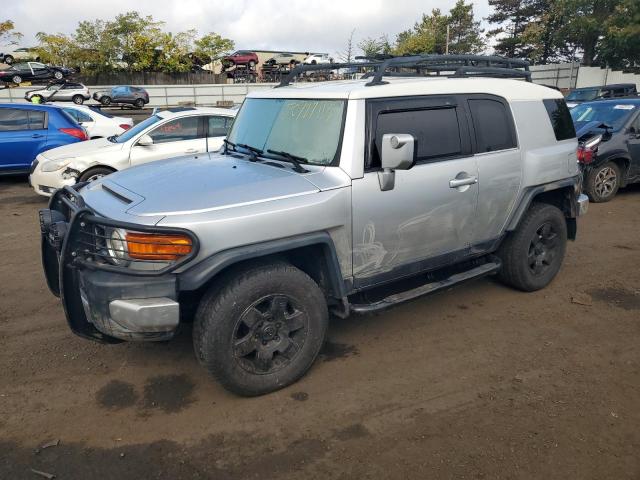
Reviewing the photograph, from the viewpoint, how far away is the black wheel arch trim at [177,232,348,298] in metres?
2.81

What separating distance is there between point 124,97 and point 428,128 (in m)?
30.1

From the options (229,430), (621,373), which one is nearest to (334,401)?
(229,430)

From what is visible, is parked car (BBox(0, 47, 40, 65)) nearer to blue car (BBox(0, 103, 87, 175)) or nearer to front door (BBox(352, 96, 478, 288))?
blue car (BBox(0, 103, 87, 175))

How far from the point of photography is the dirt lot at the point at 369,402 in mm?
2688

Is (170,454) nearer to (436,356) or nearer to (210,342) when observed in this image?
(210,342)

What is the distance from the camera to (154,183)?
11.0ft

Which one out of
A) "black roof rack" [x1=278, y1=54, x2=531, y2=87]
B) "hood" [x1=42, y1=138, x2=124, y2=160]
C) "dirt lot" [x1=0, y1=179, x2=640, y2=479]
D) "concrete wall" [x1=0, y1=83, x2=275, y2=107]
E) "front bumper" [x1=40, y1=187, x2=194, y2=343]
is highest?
"concrete wall" [x1=0, y1=83, x2=275, y2=107]

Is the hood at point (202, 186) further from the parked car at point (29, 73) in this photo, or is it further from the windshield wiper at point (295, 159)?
the parked car at point (29, 73)

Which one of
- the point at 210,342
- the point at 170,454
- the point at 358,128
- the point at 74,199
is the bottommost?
the point at 170,454

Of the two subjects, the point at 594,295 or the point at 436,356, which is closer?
the point at 436,356

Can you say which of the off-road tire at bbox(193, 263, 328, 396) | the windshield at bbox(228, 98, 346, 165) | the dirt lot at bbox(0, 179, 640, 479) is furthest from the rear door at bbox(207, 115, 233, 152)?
the off-road tire at bbox(193, 263, 328, 396)

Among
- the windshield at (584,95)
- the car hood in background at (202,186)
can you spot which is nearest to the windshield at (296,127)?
the car hood in background at (202,186)

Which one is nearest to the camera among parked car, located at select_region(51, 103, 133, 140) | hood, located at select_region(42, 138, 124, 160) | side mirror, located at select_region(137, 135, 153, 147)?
side mirror, located at select_region(137, 135, 153, 147)

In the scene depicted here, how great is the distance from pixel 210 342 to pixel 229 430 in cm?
53
